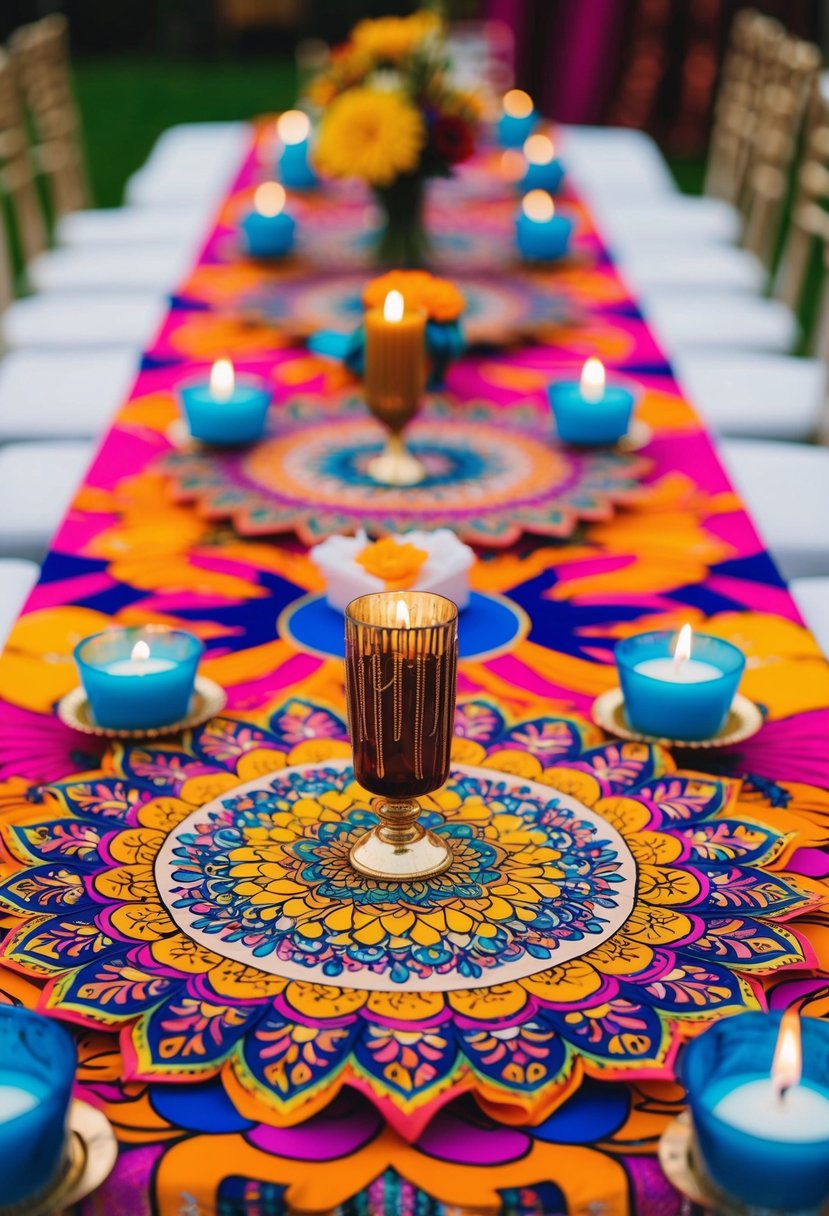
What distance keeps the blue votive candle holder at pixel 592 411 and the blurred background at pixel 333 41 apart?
4.46 metres

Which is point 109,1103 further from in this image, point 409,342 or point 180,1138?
point 409,342

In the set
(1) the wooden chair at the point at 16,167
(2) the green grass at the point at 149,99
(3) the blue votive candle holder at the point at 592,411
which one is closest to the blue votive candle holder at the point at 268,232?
(1) the wooden chair at the point at 16,167

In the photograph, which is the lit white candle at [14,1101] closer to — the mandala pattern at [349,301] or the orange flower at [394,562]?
the orange flower at [394,562]

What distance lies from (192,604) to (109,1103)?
26.7 inches

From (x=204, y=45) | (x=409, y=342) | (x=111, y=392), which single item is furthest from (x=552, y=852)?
(x=204, y=45)

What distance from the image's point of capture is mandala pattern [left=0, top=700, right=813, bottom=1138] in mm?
799

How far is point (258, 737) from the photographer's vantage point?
114 cm

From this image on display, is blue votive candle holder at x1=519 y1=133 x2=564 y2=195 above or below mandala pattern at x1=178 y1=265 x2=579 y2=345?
below

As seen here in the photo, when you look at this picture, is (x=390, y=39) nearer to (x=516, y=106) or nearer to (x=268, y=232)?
(x=268, y=232)

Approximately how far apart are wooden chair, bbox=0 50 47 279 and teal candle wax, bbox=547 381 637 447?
1.77 metres

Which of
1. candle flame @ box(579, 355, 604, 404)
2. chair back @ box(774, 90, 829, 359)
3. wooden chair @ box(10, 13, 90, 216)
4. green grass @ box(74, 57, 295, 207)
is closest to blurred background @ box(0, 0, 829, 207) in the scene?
green grass @ box(74, 57, 295, 207)

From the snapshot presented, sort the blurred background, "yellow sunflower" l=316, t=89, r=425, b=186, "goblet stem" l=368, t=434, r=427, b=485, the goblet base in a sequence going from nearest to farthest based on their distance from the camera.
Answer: the goblet base < "goblet stem" l=368, t=434, r=427, b=485 < "yellow sunflower" l=316, t=89, r=425, b=186 < the blurred background

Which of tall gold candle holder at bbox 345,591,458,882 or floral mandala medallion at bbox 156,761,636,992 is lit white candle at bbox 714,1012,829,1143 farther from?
tall gold candle holder at bbox 345,591,458,882

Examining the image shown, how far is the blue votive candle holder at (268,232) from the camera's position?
258cm
